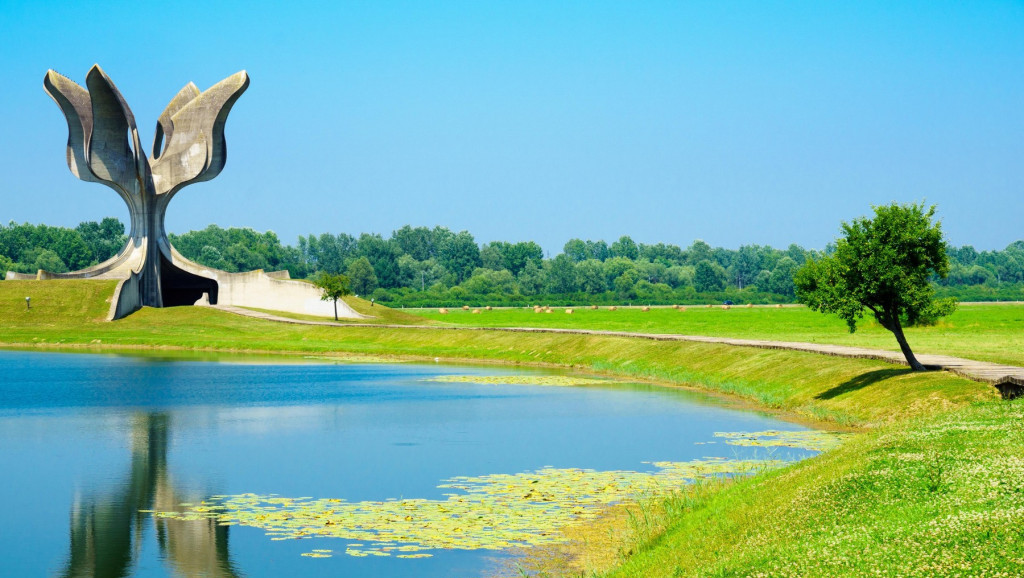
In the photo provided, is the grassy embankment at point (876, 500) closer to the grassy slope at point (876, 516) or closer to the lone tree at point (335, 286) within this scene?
the grassy slope at point (876, 516)

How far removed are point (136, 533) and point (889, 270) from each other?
22.5m

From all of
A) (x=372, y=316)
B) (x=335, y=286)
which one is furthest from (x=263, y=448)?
(x=372, y=316)

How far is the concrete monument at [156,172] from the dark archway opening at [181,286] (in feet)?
0.33

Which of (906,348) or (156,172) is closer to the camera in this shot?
(906,348)

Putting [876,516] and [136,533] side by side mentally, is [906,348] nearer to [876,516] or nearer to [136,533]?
[876,516]

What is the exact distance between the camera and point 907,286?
3145 cm

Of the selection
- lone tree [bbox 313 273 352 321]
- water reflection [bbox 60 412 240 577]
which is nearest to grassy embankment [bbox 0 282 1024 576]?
water reflection [bbox 60 412 240 577]

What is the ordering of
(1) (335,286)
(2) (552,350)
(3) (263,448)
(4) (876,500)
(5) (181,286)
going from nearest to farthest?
1. (4) (876,500)
2. (3) (263,448)
3. (2) (552,350)
4. (1) (335,286)
5. (5) (181,286)

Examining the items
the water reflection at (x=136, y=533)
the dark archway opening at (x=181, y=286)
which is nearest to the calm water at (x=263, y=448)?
the water reflection at (x=136, y=533)

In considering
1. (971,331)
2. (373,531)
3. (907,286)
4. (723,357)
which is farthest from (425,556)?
(971,331)

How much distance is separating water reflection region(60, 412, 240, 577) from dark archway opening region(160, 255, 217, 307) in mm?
80926

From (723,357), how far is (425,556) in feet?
Result: 108

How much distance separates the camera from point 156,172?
322 ft

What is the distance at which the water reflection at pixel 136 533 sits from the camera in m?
16.4
